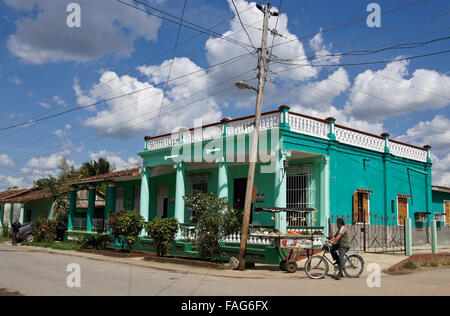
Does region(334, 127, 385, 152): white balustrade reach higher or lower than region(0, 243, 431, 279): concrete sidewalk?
higher

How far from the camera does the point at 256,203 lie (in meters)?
18.9

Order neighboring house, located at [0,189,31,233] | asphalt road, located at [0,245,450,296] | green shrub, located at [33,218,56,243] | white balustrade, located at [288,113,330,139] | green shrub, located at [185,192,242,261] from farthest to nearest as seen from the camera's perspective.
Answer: neighboring house, located at [0,189,31,233] < green shrub, located at [33,218,56,243] < white balustrade, located at [288,113,330,139] < green shrub, located at [185,192,242,261] < asphalt road, located at [0,245,450,296]

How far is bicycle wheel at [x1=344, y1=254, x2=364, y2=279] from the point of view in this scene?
1143cm

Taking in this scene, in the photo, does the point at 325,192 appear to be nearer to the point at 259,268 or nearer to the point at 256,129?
the point at 259,268

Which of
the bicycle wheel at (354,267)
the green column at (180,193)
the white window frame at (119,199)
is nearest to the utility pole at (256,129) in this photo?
the bicycle wheel at (354,267)

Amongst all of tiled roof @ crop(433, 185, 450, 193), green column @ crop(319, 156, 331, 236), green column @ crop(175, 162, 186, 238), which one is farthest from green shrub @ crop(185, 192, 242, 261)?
tiled roof @ crop(433, 185, 450, 193)

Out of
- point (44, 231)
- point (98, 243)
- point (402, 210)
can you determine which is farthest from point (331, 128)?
point (44, 231)

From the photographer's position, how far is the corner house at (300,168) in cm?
1594

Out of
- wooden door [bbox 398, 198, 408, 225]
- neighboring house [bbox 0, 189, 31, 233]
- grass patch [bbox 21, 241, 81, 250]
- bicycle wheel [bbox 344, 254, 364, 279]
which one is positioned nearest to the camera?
bicycle wheel [bbox 344, 254, 364, 279]

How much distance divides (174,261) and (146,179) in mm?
7697

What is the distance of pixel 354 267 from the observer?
11.5 metres

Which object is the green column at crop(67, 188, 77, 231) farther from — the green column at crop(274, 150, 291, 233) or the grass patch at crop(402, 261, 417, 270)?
the grass patch at crop(402, 261, 417, 270)

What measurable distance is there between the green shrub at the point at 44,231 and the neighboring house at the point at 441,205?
20923 mm
